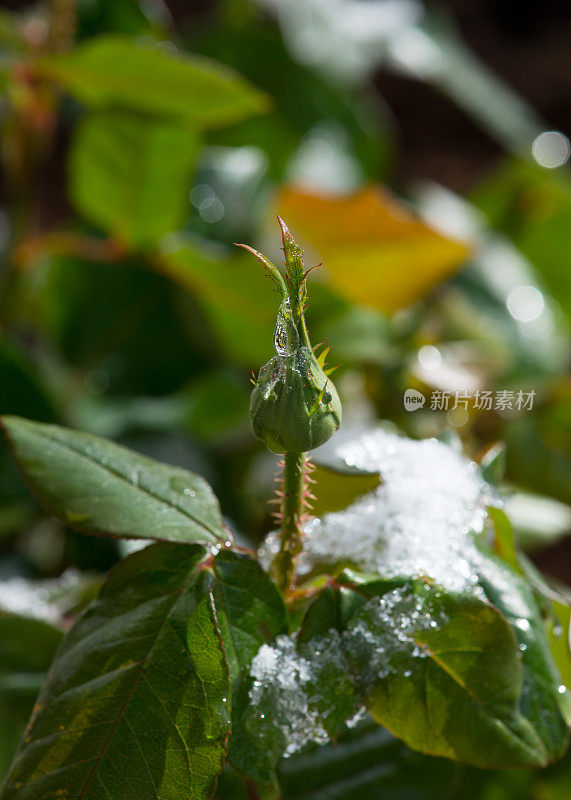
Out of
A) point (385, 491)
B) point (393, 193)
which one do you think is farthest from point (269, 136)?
point (385, 491)

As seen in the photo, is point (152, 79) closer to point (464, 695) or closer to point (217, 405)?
point (217, 405)

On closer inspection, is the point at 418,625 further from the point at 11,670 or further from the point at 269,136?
the point at 269,136

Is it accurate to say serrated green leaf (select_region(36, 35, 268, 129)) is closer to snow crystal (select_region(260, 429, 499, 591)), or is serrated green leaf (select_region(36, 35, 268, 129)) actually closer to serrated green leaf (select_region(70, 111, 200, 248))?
serrated green leaf (select_region(70, 111, 200, 248))

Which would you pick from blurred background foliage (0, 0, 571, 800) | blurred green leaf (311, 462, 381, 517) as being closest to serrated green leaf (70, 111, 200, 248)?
blurred background foliage (0, 0, 571, 800)

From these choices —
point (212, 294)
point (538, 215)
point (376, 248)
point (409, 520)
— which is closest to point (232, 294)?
point (212, 294)

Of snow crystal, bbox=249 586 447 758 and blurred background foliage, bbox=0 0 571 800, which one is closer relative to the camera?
snow crystal, bbox=249 586 447 758
